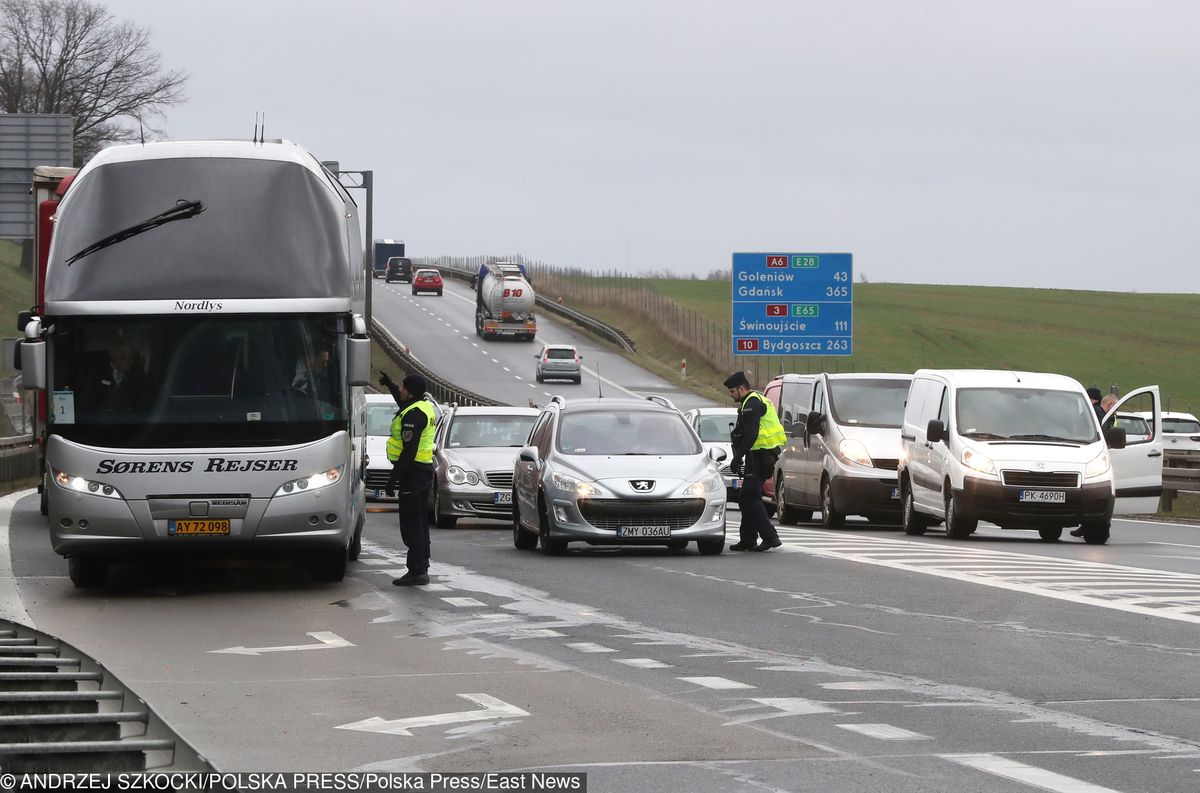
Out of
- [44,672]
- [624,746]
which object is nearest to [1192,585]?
[624,746]

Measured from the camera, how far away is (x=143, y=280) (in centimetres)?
1658

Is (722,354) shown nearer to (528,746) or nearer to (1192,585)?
(1192,585)

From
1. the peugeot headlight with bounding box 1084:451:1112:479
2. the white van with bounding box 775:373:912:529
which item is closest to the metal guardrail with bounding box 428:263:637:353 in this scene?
the white van with bounding box 775:373:912:529

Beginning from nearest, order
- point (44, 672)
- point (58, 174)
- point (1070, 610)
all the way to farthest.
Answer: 1. point (44, 672)
2. point (1070, 610)
3. point (58, 174)

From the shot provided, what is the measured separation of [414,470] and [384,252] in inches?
4751

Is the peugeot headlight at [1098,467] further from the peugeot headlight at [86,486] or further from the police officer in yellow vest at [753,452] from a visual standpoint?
the peugeot headlight at [86,486]

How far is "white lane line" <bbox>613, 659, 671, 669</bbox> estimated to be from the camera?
1159cm

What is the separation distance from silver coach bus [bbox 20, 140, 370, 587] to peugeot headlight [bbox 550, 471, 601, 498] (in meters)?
3.87

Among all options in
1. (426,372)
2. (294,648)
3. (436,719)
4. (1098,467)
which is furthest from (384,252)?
(436,719)

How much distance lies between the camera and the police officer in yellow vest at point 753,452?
840 inches

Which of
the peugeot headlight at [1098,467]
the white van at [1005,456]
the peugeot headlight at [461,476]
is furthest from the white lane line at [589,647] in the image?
the peugeot headlight at [461,476]

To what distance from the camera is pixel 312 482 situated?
16672 mm

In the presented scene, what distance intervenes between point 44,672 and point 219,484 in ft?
23.5

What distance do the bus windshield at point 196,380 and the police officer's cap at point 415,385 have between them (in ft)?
2.54
